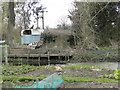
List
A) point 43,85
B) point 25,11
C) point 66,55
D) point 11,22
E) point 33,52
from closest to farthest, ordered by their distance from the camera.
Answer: point 43,85, point 66,55, point 33,52, point 11,22, point 25,11

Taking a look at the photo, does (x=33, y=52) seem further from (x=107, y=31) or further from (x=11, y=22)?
(x=107, y=31)

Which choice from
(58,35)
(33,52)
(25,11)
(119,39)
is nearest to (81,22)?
(33,52)

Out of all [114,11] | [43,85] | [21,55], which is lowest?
[21,55]

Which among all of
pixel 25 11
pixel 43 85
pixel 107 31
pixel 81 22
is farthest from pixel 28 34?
pixel 43 85

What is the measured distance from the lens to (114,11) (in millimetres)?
21000

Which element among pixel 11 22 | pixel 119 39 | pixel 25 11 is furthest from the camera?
pixel 25 11

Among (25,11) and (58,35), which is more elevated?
(25,11)

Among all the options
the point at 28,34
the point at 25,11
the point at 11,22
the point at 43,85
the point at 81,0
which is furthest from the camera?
the point at 25,11

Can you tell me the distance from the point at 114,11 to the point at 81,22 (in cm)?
841

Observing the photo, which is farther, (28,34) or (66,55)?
(28,34)

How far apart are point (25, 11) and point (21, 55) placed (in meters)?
14.1

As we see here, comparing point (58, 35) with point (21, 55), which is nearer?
point (21, 55)

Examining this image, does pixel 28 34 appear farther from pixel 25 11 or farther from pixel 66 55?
pixel 66 55

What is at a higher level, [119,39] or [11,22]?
[11,22]
